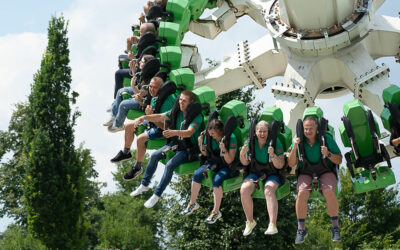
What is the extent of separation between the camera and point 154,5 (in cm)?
1080

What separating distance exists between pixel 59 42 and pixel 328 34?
46.3ft

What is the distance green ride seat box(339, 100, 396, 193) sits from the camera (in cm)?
618

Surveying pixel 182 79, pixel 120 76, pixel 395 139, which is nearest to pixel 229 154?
pixel 182 79

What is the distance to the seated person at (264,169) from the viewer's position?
256 inches

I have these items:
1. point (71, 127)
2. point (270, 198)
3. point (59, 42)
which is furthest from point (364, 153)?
point (59, 42)

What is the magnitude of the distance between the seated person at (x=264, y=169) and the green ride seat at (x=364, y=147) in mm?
830

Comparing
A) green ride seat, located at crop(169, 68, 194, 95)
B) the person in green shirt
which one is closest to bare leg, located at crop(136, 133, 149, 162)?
green ride seat, located at crop(169, 68, 194, 95)

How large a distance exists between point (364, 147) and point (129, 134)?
155 inches

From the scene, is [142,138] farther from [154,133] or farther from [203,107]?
[203,107]

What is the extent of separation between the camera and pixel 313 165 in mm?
6418

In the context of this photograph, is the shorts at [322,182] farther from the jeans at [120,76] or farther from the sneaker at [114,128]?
the jeans at [120,76]

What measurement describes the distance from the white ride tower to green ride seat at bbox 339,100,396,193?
3.19 m

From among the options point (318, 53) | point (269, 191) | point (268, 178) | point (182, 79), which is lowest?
point (269, 191)

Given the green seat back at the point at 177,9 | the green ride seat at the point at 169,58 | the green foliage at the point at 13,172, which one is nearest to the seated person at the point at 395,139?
the green ride seat at the point at 169,58
